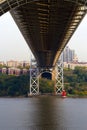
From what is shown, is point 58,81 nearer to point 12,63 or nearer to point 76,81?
point 76,81

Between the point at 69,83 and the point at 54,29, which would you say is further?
the point at 69,83

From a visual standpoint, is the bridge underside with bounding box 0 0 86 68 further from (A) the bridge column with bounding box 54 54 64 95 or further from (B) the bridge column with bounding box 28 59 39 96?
(B) the bridge column with bounding box 28 59 39 96

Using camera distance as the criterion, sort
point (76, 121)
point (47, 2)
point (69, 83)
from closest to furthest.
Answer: point (47, 2)
point (76, 121)
point (69, 83)

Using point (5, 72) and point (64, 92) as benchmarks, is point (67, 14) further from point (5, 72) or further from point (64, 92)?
point (5, 72)

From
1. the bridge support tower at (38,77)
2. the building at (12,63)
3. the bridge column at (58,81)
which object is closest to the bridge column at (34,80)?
the bridge support tower at (38,77)

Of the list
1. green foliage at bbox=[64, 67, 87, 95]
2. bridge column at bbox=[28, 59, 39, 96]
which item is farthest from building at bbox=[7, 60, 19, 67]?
bridge column at bbox=[28, 59, 39, 96]

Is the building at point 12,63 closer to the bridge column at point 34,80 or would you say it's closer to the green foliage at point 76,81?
the green foliage at point 76,81

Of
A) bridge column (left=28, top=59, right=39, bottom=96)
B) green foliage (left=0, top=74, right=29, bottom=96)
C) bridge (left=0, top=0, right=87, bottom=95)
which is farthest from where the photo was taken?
green foliage (left=0, top=74, right=29, bottom=96)

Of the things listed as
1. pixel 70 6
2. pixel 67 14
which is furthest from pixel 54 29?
pixel 70 6
